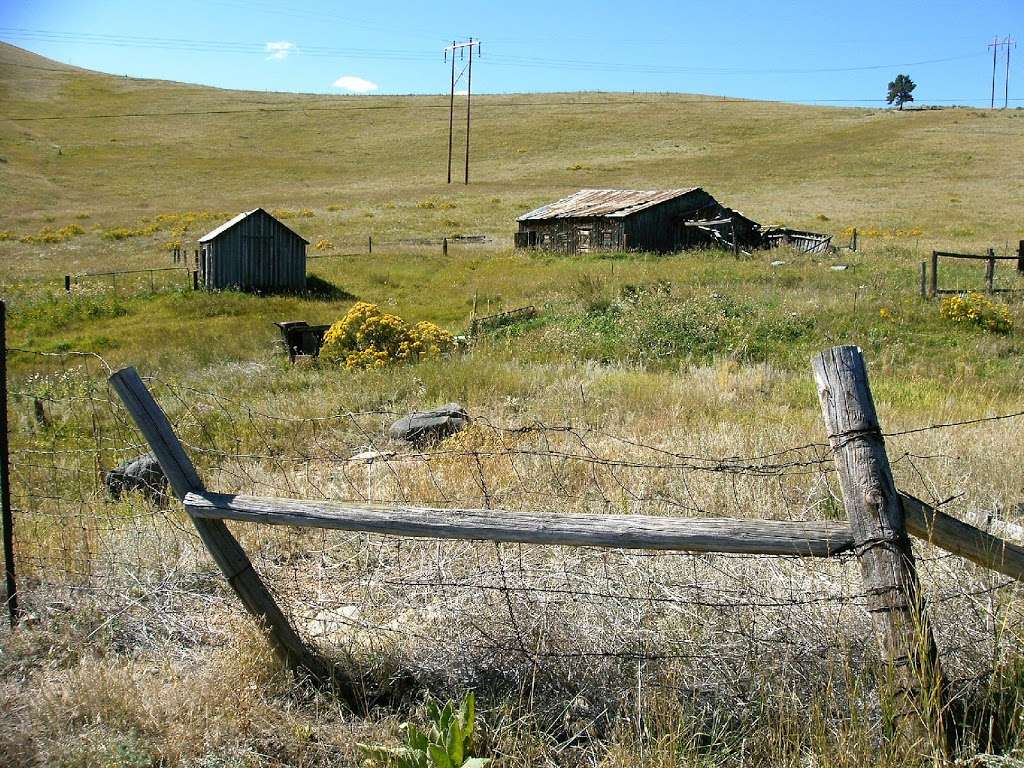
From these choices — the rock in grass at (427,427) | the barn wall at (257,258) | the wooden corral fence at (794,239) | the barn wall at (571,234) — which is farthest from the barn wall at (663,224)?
the rock in grass at (427,427)

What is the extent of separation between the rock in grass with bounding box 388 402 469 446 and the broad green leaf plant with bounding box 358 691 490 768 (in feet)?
17.1

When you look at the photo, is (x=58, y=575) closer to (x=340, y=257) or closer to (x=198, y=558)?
(x=198, y=558)

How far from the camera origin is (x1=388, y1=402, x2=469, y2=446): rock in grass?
847cm

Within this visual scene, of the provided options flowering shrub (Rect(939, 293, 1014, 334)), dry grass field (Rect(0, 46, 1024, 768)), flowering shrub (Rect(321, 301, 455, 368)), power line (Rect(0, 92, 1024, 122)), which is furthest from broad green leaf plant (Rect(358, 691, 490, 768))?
power line (Rect(0, 92, 1024, 122))

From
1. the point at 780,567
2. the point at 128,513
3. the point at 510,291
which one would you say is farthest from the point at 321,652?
the point at 510,291

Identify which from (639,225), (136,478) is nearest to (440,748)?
(136,478)

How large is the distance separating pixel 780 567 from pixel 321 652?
224 cm

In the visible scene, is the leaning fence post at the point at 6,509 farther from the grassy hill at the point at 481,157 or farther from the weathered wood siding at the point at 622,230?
the grassy hill at the point at 481,157

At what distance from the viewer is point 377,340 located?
607 inches

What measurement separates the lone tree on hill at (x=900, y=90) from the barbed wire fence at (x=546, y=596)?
130205 mm

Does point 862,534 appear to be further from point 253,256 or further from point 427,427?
point 253,256

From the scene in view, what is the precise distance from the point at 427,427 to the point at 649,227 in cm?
2657

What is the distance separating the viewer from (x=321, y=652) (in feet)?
12.4

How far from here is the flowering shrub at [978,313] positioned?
15586 millimetres
